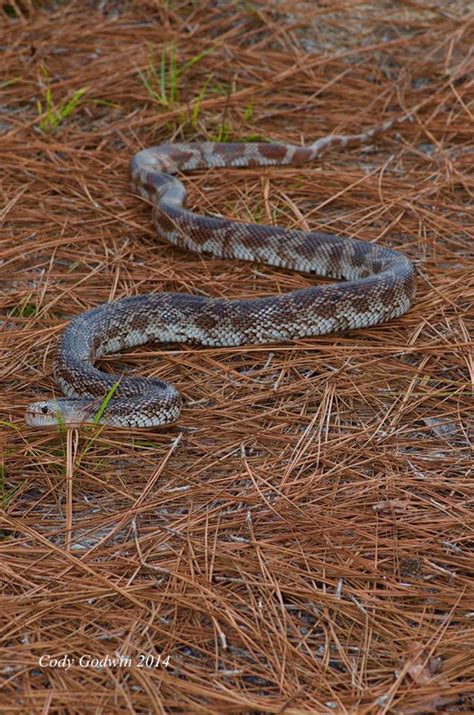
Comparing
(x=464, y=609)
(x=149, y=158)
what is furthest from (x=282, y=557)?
(x=149, y=158)

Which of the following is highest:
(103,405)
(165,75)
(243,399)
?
(103,405)

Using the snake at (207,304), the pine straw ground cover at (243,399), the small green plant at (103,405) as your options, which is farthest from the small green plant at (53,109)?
the small green plant at (103,405)

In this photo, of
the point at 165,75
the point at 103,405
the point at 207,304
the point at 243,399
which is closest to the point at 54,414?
the point at 103,405

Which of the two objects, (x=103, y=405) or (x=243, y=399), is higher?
(x=103, y=405)

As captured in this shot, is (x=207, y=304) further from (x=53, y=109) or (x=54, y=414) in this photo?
(x=53, y=109)

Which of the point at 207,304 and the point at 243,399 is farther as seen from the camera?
the point at 207,304

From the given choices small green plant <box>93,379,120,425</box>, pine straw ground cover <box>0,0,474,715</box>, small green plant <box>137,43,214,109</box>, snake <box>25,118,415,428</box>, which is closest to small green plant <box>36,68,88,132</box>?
pine straw ground cover <box>0,0,474,715</box>

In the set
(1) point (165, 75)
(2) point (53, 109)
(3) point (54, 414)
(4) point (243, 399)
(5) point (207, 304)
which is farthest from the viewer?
(1) point (165, 75)
